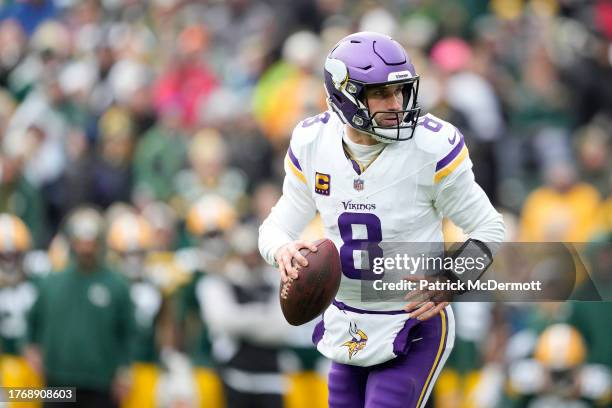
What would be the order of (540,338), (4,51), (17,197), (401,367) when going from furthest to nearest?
(4,51)
(17,197)
(540,338)
(401,367)

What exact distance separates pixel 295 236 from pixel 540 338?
345cm

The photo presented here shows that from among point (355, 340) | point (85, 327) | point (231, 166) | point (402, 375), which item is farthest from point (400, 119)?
point (231, 166)

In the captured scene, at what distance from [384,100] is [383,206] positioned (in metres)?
0.44

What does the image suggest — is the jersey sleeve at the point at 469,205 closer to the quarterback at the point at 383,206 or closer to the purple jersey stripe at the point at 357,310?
the quarterback at the point at 383,206

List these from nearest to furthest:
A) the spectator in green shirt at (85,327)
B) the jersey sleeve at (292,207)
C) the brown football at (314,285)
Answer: the brown football at (314,285), the jersey sleeve at (292,207), the spectator in green shirt at (85,327)

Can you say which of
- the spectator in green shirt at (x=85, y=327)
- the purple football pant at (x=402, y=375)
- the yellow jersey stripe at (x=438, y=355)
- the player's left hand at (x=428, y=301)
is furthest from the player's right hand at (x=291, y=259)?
the spectator in green shirt at (x=85, y=327)

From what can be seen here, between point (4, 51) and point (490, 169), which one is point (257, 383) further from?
point (4, 51)

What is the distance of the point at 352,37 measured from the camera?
5625 millimetres

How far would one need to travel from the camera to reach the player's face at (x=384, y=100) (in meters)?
5.45

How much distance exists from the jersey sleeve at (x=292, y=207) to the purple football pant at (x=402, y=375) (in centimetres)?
61

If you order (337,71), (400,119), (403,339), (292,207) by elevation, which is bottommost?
(403,339)

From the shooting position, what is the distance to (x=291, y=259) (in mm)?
5383

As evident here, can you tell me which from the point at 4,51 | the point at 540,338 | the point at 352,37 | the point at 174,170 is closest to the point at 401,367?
the point at 352,37

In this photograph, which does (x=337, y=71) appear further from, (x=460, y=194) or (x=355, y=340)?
(x=355, y=340)
